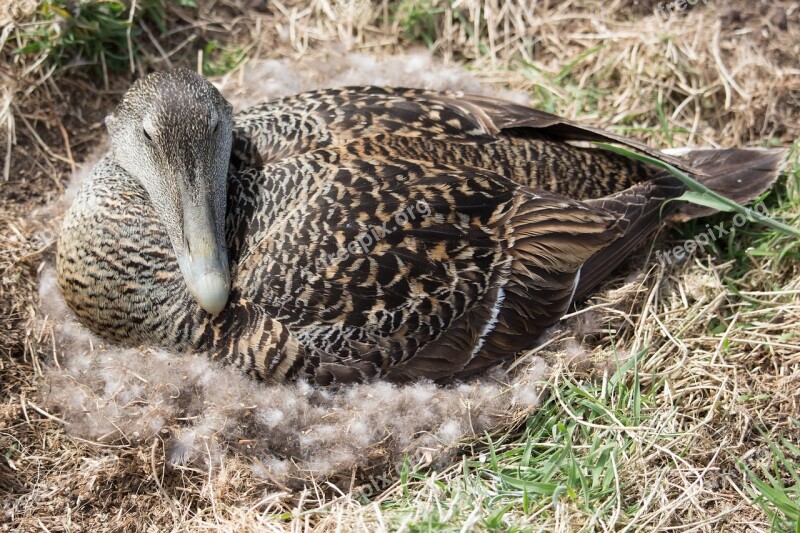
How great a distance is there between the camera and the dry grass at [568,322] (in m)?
2.62

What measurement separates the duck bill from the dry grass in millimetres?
593

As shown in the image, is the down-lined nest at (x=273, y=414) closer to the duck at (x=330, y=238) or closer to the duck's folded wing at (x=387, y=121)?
the duck at (x=330, y=238)

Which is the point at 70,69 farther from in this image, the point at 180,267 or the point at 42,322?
the point at 180,267

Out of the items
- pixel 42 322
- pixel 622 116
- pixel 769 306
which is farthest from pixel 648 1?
pixel 42 322

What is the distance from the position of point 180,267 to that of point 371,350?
74cm

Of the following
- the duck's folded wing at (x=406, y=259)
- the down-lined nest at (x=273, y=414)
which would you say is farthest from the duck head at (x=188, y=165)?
the down-lined nest at (x=273, y=414)

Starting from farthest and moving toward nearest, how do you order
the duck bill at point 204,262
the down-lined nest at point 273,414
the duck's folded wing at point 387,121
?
the duck's folded wing at point 387,121 < the down-lined nest at point 273,414 < the duck bill at point 204,262

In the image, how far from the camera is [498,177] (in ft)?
9.55

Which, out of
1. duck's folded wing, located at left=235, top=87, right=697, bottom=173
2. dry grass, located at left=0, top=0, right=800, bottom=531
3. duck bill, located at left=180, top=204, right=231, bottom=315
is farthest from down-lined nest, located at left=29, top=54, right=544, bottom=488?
duck's folded wing, located at left=235, top=87, right=697, bottom=173

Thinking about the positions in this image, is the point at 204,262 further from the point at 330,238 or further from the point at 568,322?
the point at 568,322

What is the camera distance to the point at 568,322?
305 cm

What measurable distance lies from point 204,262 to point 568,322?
1.45 metres

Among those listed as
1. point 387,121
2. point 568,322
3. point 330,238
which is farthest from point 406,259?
point 568,322

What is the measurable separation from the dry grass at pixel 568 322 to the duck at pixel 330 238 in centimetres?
35
